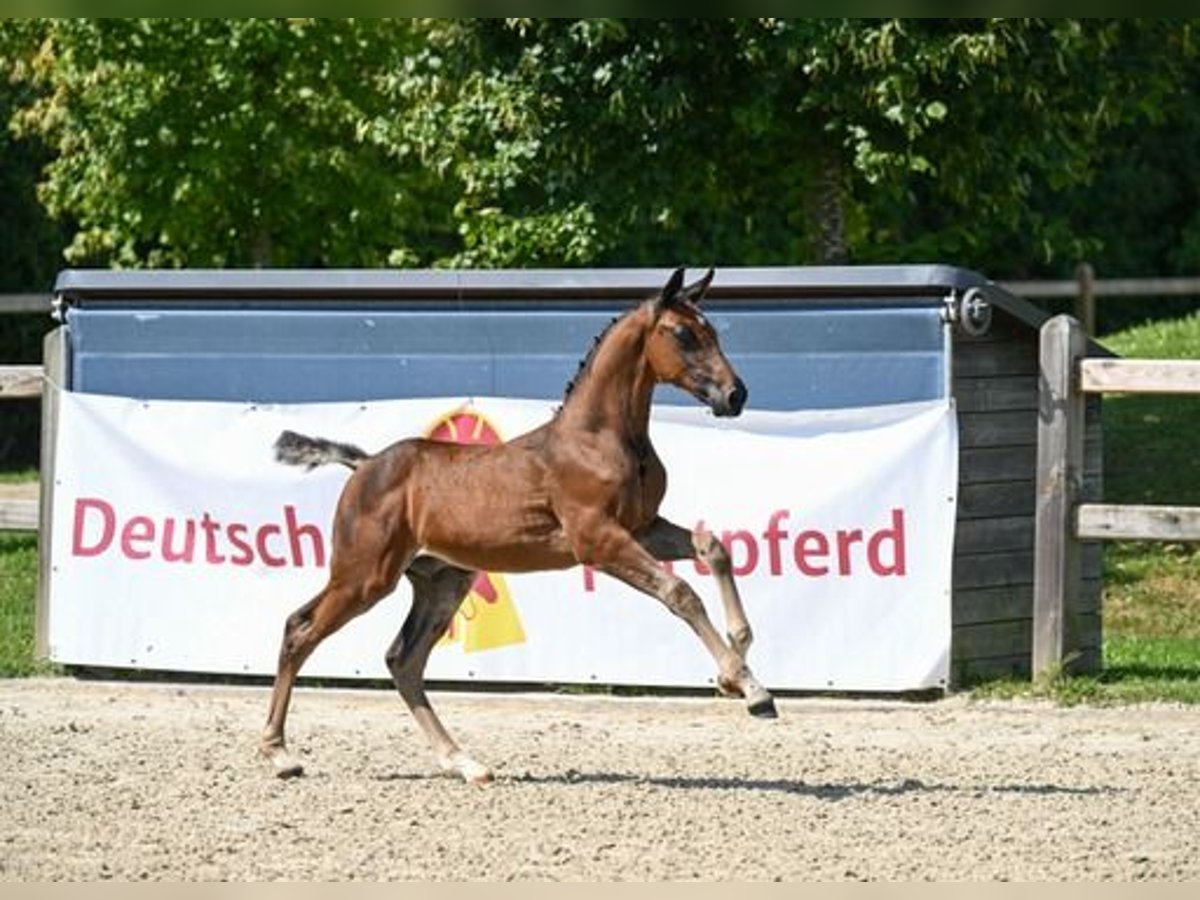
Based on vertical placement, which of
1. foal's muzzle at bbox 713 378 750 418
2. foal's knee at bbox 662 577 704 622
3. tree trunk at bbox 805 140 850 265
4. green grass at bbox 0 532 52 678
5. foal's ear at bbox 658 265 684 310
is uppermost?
tree trunk at bbox 805 140 850 265

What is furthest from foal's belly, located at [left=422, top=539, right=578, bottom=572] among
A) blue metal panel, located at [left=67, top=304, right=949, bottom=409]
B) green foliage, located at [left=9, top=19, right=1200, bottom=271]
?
green foliage, located at [left=9, top=19, right=1200, bottom=271]

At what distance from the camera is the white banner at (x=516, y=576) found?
12.5 meters

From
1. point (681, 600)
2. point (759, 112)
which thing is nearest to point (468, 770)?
point (681, 600)

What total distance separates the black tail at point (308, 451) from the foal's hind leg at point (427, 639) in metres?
0.53

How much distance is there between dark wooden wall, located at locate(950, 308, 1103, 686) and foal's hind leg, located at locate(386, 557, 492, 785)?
296cm

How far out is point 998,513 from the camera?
12953 mm

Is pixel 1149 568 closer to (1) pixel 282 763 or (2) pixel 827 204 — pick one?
(2) pixel 827 204

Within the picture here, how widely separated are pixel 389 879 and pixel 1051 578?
5.28m

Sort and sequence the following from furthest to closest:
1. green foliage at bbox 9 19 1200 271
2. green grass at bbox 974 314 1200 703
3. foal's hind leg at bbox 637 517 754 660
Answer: green foliage at bbox 9 19 1200 271 → green grass at bbox 974 314 1200 703 → foal's hind leg at bbox 637 517 754 660

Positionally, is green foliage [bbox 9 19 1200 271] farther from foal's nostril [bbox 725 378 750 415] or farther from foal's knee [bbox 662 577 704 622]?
foal's knee [bbox 662 577 704 622]

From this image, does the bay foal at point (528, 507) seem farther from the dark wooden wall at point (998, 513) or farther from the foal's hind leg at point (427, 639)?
the dark wooden wall at point (998, 513)

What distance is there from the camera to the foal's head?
9836mm

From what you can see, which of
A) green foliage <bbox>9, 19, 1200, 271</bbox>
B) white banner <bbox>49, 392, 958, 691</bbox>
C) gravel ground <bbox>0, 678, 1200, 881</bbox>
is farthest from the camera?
green foliage <bbox>9, 19, 1200, 271</bbox>

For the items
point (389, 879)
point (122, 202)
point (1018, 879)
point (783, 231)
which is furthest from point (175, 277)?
point (783, 231)
